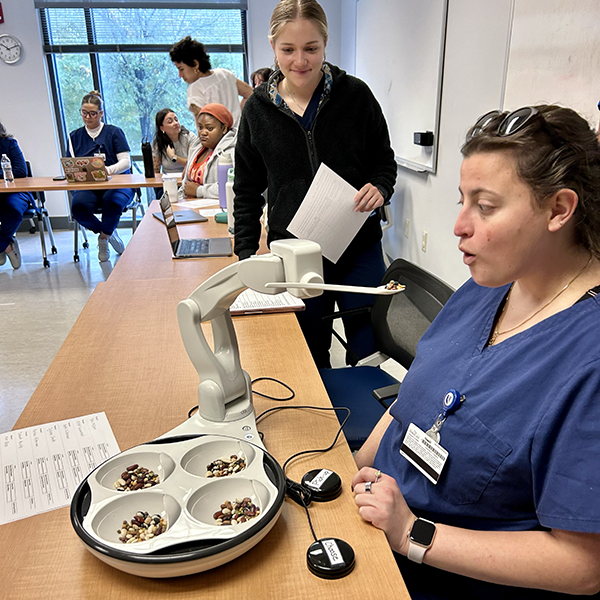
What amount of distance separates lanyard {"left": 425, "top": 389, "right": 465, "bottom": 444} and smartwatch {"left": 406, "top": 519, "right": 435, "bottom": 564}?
135 mm

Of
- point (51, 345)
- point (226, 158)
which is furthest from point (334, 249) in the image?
point (51, 345)

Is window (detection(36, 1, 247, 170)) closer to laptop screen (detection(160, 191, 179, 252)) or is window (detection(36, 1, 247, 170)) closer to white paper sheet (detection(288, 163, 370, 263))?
laptop screen (detection(160, 191, 179, 252))

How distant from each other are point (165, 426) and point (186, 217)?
6.89ft

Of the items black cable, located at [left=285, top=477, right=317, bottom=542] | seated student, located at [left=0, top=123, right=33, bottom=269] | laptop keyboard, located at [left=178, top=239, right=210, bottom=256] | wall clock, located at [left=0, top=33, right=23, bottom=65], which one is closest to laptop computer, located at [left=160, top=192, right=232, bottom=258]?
laptop keyboard, located at [left=178, top=239, right=210, bottom=256]

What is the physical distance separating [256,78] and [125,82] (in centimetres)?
264

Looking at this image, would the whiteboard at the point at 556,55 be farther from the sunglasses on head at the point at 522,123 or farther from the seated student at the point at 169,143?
the seated student at the point at 169,143

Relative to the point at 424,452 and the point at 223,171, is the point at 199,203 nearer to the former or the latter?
the point at 223,171

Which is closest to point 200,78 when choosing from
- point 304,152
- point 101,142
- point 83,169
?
point 83,169

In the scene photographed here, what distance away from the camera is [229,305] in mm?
1018

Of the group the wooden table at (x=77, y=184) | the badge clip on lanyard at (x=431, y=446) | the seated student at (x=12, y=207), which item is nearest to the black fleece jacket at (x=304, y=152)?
the badge clip on lanyard at (x=431, y=446)

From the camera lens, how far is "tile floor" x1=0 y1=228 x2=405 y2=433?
9.54 ft

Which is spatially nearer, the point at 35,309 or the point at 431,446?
the point at 431,446

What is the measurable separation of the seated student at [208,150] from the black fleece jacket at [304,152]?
1317 mm

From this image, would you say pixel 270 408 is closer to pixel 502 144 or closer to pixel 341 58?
pixel 502 144
